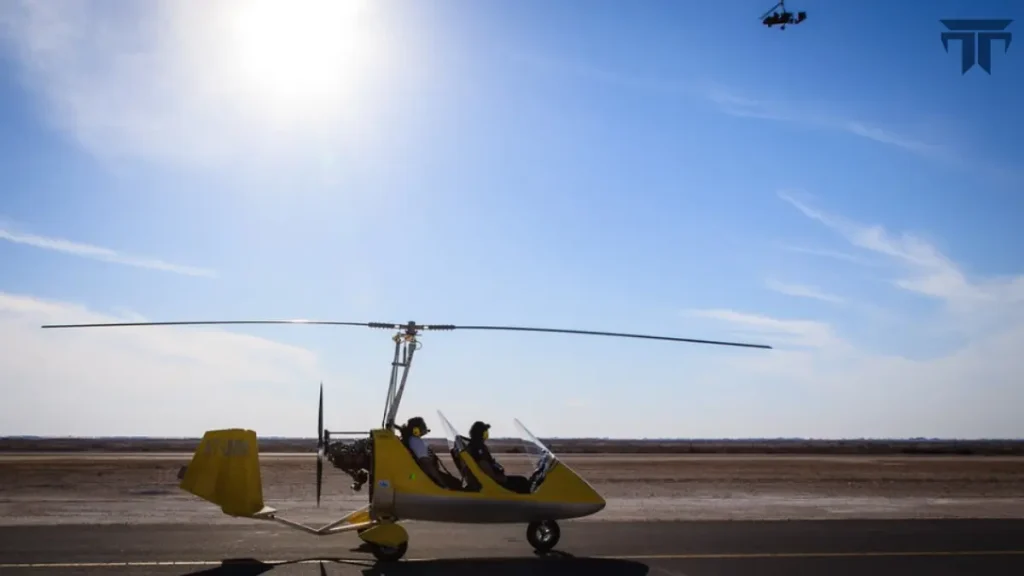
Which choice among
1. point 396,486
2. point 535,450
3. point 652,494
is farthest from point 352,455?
point 652,494

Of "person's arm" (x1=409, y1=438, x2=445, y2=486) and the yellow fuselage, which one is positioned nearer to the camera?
the yellow fuselage

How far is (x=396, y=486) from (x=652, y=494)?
52.2 ft

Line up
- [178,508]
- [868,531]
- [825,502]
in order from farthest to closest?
[825,502], [178,508], [868,531]

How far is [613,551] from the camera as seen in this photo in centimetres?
1507

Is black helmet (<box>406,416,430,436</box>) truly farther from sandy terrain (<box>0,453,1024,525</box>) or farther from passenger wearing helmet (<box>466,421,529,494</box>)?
sandy terrain (<box>0,453,1024,525</box>)

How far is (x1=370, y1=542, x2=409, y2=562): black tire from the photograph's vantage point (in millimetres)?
14070

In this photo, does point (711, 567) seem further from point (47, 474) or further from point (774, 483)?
point (47, 474)

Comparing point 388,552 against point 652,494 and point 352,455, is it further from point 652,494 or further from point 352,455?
point 652,494

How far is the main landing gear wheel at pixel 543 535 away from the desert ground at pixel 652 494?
212 inches

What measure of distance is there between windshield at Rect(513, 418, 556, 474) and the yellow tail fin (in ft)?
15.3

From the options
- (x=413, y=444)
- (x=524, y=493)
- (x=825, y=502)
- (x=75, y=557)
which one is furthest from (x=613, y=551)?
(x=825, y=502)

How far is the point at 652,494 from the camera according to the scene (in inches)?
1127

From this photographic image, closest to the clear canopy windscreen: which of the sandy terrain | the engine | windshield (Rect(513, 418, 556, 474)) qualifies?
windshield (Rect(513, 418, 556, 474))

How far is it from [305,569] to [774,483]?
24.6 metres
